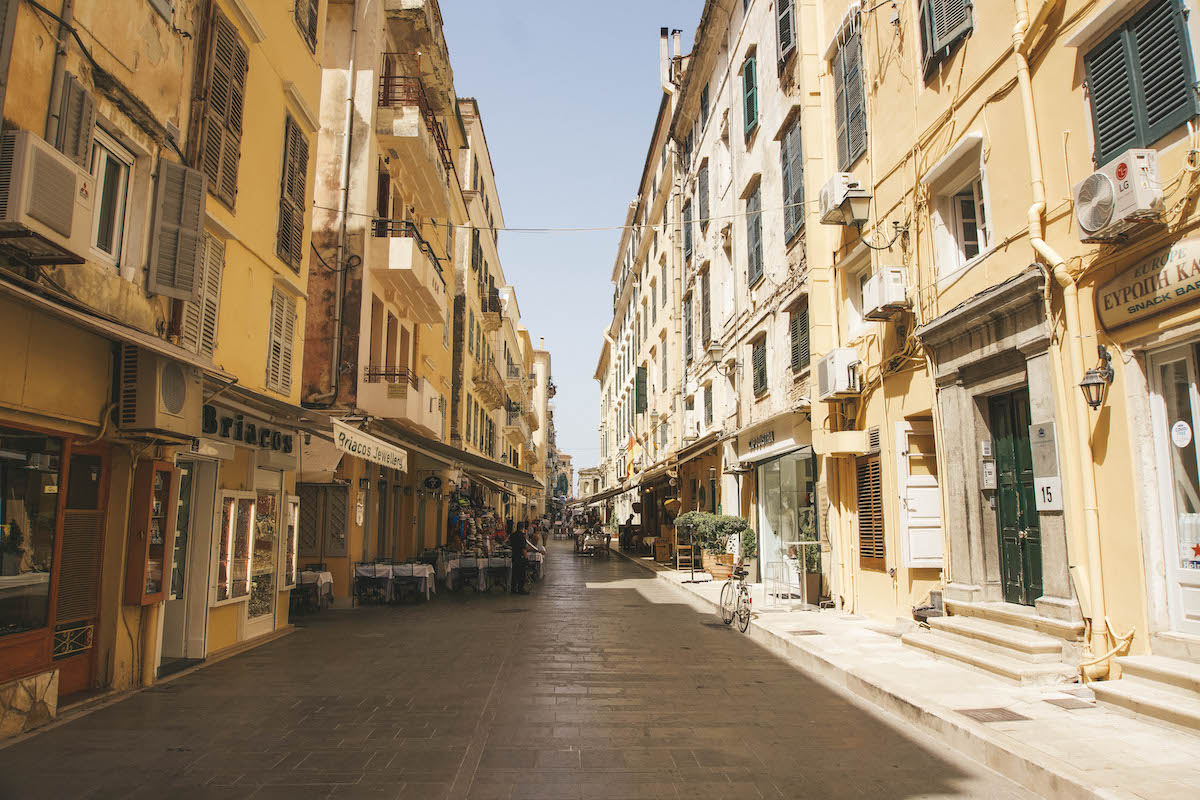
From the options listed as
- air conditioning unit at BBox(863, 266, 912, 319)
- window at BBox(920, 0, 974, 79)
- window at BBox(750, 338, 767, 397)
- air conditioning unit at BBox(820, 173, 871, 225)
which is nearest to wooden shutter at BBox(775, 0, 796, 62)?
air conditioning unit at BBox(820, 173, 871, 225)

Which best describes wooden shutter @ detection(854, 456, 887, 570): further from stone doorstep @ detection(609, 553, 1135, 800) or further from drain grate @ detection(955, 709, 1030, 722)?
drain grate @ detection(955, 709, 1030, 722)

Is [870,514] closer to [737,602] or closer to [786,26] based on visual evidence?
[737,602]

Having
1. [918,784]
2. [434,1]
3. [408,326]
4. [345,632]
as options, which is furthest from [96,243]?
[434,1]

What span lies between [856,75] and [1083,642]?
374 inches

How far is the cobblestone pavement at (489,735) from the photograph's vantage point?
4980 mm

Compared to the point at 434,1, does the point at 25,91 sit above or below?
below

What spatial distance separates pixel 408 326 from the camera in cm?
1972

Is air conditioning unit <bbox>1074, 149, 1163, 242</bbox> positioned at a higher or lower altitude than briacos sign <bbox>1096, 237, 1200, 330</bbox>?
higher

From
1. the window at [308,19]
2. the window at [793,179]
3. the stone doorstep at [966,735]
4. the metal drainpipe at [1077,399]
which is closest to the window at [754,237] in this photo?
the window at [793,179]

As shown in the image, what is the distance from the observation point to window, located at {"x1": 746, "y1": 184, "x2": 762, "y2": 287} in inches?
709

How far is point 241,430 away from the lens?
9945 mm

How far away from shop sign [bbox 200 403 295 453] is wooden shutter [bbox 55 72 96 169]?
2.86 meters

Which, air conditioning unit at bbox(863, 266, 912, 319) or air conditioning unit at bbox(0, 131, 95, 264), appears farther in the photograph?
air conditioning unit at bbox(863, 266, 912, 319)

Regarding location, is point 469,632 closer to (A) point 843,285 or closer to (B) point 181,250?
(B) point 181,250
